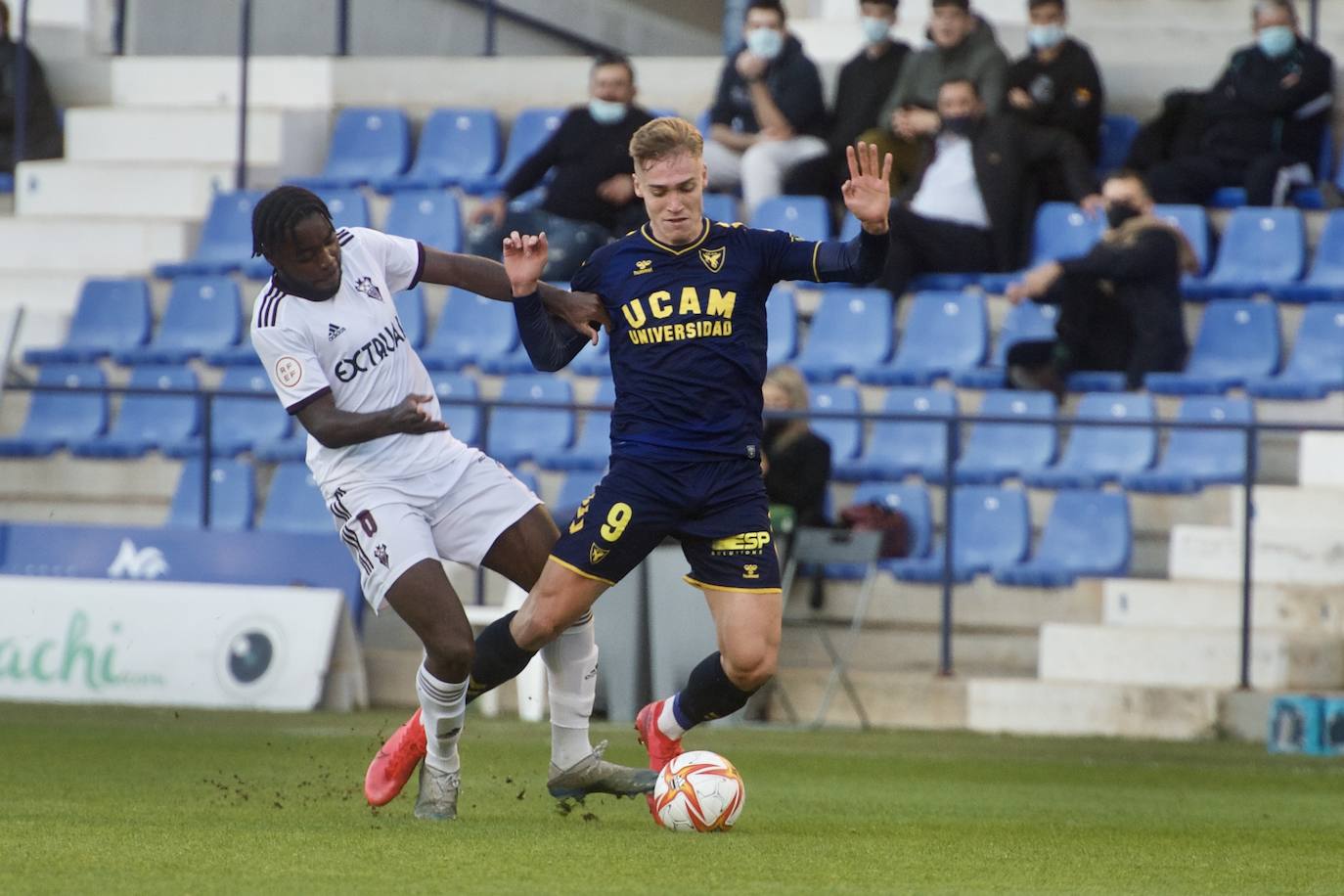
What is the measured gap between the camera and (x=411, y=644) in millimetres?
13438

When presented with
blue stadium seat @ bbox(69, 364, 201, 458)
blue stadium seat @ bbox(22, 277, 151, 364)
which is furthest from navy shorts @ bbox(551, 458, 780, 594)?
blue stadium seat @ bbox(22, 277, 151, 364)

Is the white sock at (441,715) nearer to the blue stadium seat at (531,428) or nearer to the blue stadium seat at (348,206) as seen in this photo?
the blue stadium seat at (531,428)

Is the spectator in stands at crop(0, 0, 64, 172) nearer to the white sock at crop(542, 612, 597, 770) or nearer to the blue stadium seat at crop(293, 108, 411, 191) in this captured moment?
the blue stadium seat at crop(293, 108, 411, 191)

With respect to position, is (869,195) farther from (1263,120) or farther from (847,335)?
(1263,120)

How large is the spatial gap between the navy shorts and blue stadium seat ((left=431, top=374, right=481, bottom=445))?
5.90 meters

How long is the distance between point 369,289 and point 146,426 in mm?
8367

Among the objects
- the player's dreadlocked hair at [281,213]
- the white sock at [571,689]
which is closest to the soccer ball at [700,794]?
the white sock at [571,689]

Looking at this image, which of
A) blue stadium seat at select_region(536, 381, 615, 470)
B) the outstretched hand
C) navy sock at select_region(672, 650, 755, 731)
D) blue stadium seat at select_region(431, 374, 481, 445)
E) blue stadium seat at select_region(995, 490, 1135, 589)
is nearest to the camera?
the outstretched hand

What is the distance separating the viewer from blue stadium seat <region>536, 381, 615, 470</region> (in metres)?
13.8

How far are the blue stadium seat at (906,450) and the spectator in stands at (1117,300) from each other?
1.67 feet

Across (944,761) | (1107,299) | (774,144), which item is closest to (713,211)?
(774,144)

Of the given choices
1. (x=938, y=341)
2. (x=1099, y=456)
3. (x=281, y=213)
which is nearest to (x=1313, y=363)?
(x=1099, y=456)

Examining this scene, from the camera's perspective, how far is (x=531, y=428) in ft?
46.8

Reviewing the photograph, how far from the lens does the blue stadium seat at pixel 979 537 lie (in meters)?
12.8
